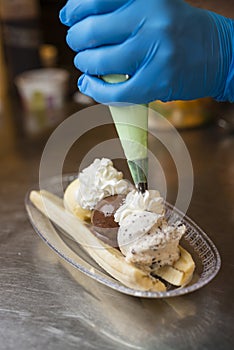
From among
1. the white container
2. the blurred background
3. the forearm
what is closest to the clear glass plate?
the forearm

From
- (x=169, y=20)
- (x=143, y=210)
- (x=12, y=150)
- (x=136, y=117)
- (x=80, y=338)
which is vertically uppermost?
(x=169, y=20)

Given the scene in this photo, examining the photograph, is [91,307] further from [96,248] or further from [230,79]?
[230,79]

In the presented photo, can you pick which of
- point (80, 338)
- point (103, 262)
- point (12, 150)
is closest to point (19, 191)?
point (12, 150)

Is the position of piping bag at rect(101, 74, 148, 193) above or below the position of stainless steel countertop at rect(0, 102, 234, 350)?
above

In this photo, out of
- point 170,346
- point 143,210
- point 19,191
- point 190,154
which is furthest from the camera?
point 190,154

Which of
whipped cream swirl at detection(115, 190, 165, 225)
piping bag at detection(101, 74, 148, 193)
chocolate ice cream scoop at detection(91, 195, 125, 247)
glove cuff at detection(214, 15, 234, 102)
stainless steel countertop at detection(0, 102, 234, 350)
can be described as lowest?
stainless steel countertop at detection(0, 102, 234, 350)

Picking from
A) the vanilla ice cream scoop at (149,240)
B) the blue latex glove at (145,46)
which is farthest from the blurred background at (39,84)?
the vanilla ice cream scoop at (149,240)

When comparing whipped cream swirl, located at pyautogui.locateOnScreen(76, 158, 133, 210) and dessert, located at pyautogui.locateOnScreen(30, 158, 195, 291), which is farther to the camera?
whipped cream swirl, located at pyautogui.locateOnScreen(76, 158, 133, 210)

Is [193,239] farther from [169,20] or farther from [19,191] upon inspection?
[19,191]

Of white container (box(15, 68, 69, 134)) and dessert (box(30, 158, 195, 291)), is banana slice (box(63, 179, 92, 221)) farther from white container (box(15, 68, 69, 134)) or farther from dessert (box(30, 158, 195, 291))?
white container (box(15, 68, 69, 134))
